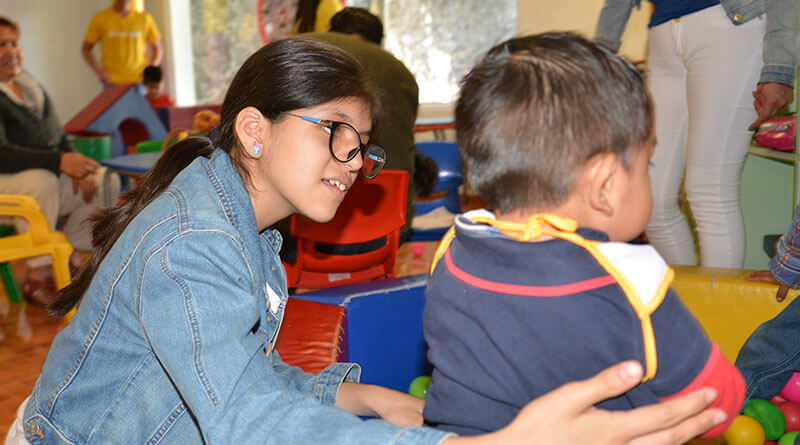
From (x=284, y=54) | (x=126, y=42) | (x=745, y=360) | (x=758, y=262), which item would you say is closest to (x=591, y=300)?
(x=284, y=54)

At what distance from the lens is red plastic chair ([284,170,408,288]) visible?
80.7 inches

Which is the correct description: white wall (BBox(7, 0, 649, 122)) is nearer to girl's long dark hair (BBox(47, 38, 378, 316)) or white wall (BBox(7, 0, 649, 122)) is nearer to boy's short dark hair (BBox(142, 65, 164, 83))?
boy's short dark hair (BBox(142, 65, 164, 83))

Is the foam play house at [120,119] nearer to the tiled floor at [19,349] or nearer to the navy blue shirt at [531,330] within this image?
the tiled floor at [19,349]

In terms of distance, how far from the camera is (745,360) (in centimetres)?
160

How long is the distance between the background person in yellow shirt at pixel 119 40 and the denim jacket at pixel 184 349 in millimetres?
5641

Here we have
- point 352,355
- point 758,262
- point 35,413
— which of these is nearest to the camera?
point 35,413

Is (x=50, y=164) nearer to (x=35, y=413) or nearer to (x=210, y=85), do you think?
(x=35, y=413)

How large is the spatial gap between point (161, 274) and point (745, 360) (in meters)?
1.28

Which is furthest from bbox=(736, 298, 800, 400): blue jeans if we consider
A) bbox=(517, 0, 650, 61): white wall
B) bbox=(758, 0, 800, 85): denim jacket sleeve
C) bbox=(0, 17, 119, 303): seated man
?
bbox=(517, 0, 650, 61): white wall

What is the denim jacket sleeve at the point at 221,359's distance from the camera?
79cm

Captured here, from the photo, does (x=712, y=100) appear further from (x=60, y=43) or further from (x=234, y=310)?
(x=60, y=43)

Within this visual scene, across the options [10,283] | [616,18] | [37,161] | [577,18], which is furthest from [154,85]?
[616,18]

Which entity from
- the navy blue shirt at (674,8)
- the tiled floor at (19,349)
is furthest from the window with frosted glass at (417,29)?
the tiled floor at (19,349)

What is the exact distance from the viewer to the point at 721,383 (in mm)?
758
